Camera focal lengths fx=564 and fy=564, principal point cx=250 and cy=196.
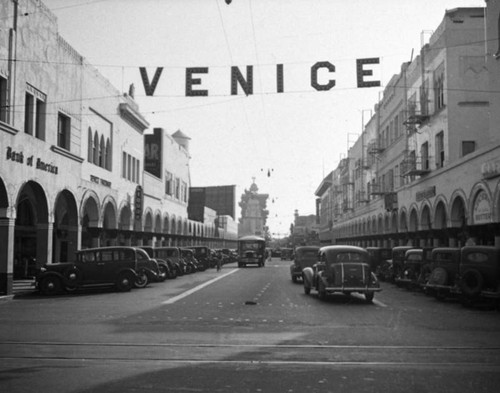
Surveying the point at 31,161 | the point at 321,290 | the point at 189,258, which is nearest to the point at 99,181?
the point at 189,258

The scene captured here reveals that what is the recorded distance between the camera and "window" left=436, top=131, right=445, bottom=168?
3338 centimetres

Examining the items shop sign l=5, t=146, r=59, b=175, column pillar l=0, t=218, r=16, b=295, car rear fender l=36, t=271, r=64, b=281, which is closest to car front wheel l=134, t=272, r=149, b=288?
car rear fender l=36, t=271, r=64, b=281

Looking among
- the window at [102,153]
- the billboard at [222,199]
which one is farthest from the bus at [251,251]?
the billboard at [222,199]

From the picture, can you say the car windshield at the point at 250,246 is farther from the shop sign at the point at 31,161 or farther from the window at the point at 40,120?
the window at the point at 40,120

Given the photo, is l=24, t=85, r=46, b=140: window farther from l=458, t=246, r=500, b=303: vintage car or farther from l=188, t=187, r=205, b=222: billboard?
l=188, t=187, r=205, b=222: billboard

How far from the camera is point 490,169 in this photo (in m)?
24.2

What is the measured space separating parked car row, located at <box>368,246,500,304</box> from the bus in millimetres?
28432

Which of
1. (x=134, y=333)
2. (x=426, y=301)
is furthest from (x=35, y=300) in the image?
(x=426, y=301)

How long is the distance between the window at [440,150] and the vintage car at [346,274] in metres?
15.8

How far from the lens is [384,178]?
50.9 meters

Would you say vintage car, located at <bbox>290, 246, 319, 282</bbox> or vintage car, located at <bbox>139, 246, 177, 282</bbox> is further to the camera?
vintage car, located at <bbox>139, 246, 177, 282</bbox>

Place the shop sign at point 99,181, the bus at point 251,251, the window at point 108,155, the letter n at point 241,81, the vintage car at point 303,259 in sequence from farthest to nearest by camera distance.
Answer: the bus at point 251,251 < the window at point 108,155 < the shop sign at point 99,181 < the vintage car at point 303,259 < the letter n at point 241,81

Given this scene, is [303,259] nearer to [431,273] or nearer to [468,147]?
[431,273]

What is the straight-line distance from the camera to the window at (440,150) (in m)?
33.4
